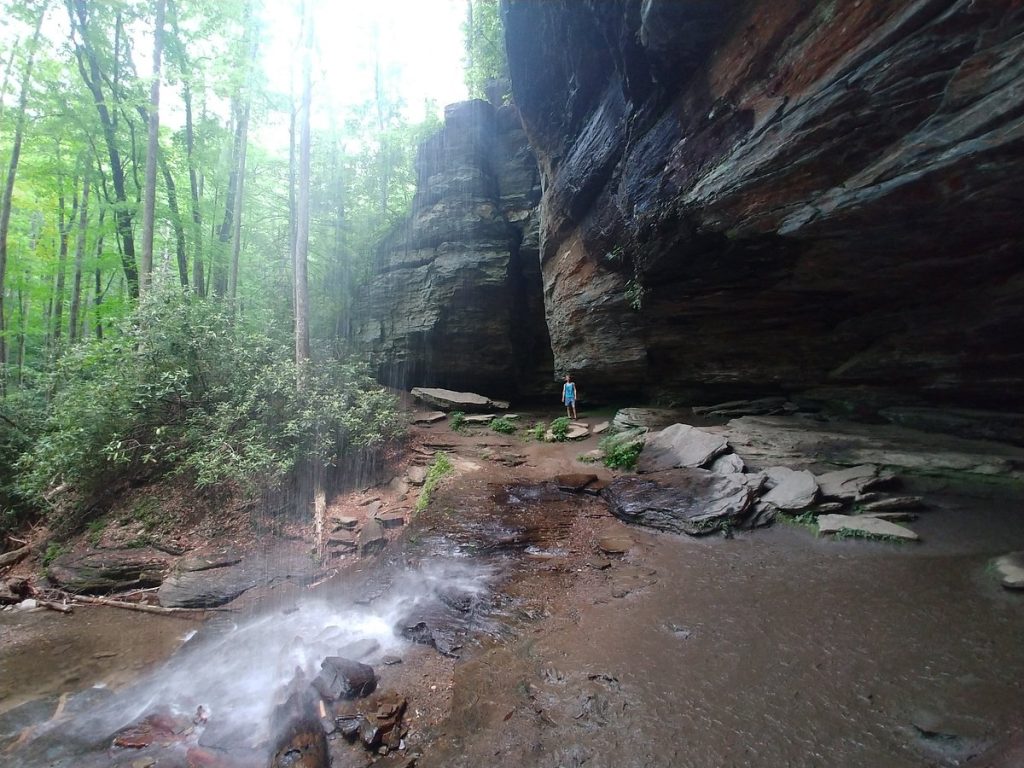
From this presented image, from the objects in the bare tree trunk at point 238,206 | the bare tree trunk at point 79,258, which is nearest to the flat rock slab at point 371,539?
the bare tree trunk at point 238,206

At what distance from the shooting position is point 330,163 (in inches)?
868

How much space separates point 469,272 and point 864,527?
14.7 metres

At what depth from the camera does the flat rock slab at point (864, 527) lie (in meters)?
5.52

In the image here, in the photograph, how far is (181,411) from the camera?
9.55m

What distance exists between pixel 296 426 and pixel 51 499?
16.8ft

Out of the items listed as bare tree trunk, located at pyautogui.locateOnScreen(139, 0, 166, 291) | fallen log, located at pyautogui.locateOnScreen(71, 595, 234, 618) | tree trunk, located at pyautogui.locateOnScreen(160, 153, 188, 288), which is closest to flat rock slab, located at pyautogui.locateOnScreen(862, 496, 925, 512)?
fallen log, located at pyautogui.locateOnScreen(71, 595, 234, 618)

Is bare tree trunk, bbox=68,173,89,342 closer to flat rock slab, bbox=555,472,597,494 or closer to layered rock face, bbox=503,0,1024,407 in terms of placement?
layered rock face, bbox=503,0,1024,407

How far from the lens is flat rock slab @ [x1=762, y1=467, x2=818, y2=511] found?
6504 mm

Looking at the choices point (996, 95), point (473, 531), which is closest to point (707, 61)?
point (996, 95)

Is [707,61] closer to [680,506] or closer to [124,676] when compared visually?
[680,506]

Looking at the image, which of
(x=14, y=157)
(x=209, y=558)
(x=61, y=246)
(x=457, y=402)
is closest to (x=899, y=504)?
(x=209, y=558)

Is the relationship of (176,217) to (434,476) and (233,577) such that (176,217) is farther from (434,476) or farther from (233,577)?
(233,577)

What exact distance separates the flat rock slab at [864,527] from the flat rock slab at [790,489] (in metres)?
0.34

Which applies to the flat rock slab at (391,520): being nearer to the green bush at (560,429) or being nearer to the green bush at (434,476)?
the green bush at (434,476)
